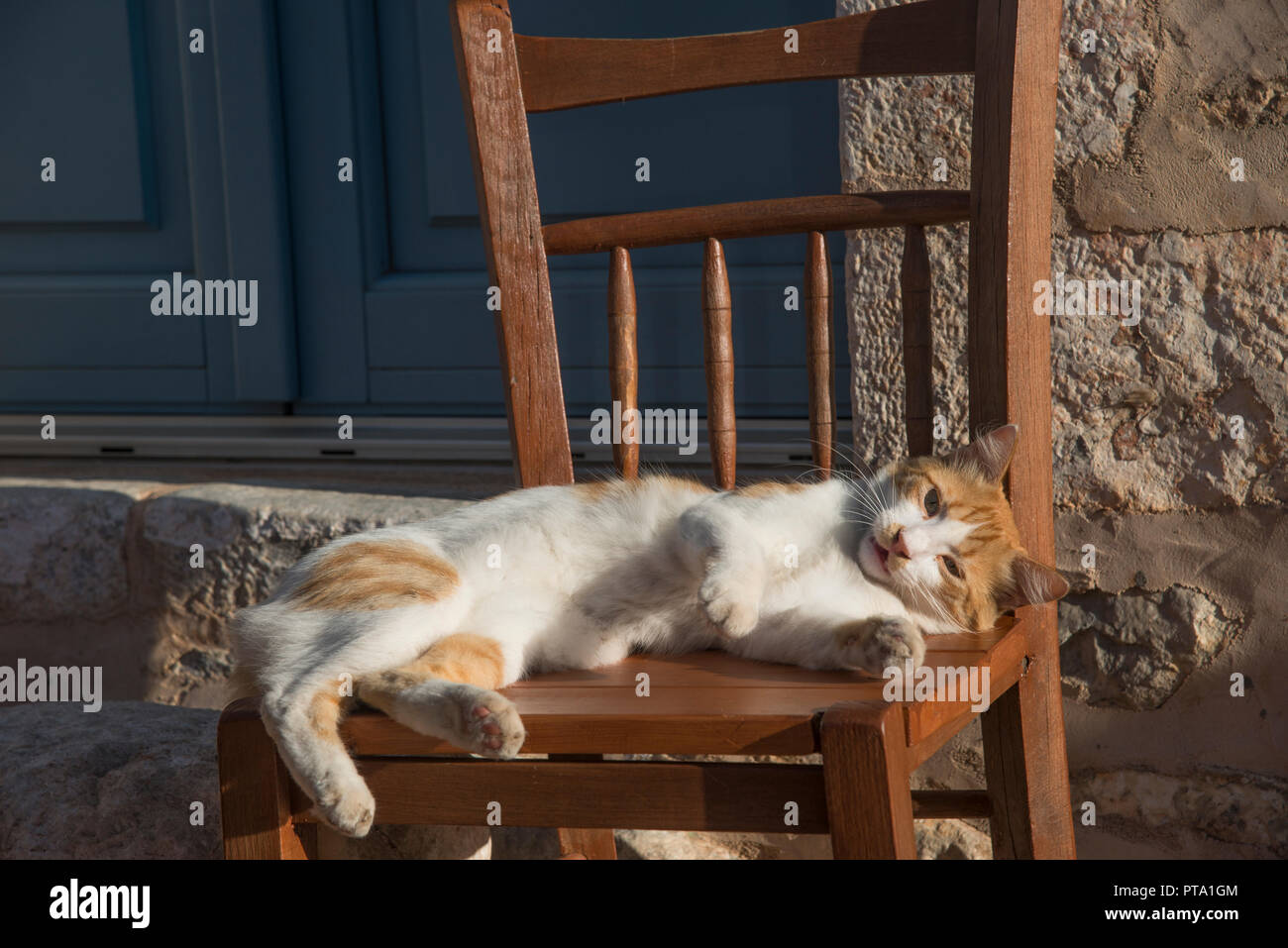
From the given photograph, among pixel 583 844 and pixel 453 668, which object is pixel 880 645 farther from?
pixel 583 844

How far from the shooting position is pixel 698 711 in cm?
97

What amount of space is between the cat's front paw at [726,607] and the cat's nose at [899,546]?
245 mm

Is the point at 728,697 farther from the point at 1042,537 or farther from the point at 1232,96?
the point at 1232,96

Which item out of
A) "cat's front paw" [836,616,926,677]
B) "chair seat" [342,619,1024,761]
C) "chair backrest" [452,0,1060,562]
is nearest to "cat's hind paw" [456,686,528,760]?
"chair seat" [342,619,1024,761]

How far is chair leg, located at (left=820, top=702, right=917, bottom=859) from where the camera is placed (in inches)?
35.7

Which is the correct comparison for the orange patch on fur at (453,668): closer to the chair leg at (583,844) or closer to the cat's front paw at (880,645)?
the cat's front paw at (880,645)

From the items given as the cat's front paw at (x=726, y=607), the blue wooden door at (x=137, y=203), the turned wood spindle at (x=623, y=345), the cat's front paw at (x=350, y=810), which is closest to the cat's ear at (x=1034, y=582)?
the cat's front paw at (x=726, y=607)

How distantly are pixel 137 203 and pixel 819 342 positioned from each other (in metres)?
1.50

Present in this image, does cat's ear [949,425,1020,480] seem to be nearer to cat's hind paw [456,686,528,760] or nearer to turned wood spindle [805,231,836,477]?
turned wood spindle [805,231,836,477]

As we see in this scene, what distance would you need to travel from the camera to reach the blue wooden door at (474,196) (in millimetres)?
1994

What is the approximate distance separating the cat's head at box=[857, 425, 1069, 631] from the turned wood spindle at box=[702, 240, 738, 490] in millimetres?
255

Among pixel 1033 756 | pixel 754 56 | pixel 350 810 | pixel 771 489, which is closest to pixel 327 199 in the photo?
pixel 754 56

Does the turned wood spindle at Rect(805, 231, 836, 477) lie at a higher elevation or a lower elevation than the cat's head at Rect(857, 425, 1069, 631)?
higher

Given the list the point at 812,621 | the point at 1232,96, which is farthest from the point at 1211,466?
the point at 812,621
